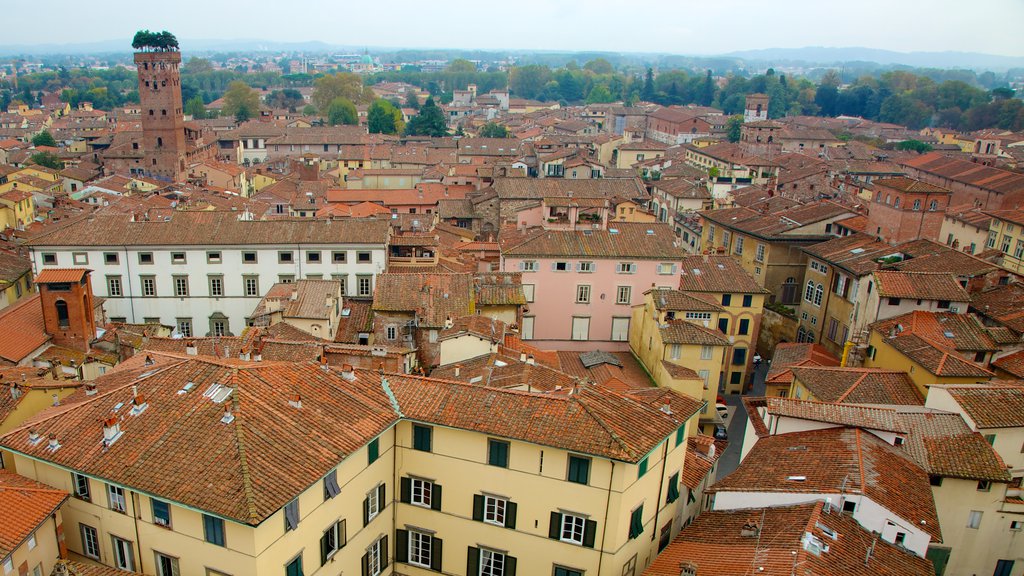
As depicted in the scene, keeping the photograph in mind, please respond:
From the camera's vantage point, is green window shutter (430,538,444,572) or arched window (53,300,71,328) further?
arched window (53,300,71,328)

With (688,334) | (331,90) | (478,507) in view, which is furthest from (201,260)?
(331,90)

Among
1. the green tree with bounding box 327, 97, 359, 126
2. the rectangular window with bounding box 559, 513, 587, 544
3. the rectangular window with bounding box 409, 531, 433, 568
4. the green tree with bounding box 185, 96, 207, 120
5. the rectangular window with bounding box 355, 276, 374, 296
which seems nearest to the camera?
the rectangular window with bounding box 559, 513, 587, 544

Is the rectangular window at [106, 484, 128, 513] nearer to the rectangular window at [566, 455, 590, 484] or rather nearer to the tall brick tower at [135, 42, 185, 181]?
the rectangular window at [566, 455, 590, 484]

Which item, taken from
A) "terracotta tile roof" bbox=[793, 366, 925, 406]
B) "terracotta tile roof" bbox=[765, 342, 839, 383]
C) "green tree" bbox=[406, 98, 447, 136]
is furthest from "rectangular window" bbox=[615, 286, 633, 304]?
"green tree" bbox=[406, 98, 447, 136]

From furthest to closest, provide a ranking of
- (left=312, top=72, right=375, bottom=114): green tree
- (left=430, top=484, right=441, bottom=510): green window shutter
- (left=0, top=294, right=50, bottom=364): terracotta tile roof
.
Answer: (left=312, top=72, right=375, bottom=114): green tree < (left=0, top=294, right=50, bottom=364): terracotta tile roof < (left=430, top=484, right=441, bottom=510): green window shutter

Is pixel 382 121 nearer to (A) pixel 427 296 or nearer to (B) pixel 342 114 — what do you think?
(B) pixel 342 114

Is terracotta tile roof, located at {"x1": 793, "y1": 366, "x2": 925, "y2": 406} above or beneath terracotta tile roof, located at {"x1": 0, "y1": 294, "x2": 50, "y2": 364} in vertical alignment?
above

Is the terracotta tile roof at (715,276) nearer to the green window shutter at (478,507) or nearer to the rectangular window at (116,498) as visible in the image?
the green window shutter at (478,507)
